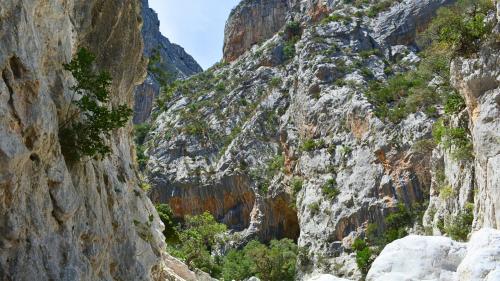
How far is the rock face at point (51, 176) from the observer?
14.3 metres

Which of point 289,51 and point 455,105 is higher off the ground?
point 289,51

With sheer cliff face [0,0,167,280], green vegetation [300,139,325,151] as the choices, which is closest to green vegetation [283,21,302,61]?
green vegetation [300,139,325,151]

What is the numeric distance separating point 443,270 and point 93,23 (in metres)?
19.2

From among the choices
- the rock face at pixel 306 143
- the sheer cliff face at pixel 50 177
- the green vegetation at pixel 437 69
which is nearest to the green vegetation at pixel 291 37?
the rock face at pixel 306 143

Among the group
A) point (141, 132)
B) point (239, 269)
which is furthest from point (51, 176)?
point (141, 132)

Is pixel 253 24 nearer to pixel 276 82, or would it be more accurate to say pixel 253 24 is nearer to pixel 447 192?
pixel 276 82

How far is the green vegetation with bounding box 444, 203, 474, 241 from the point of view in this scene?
33.9 meters

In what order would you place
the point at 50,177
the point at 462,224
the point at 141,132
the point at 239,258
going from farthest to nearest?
the point at 141,132, the point at 239,258, the point at 462,224, the point at 50,177

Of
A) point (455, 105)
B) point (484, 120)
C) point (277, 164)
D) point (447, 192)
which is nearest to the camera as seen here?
point (484, 120)

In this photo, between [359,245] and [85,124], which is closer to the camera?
[85,124]

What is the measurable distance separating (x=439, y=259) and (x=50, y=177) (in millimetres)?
11910

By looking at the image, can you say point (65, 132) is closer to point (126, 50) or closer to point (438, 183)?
point (126, 50)

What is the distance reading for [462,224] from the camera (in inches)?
1348

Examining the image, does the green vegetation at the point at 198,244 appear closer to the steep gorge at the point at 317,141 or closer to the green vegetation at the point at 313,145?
the steep gorge at the point at 317,141
